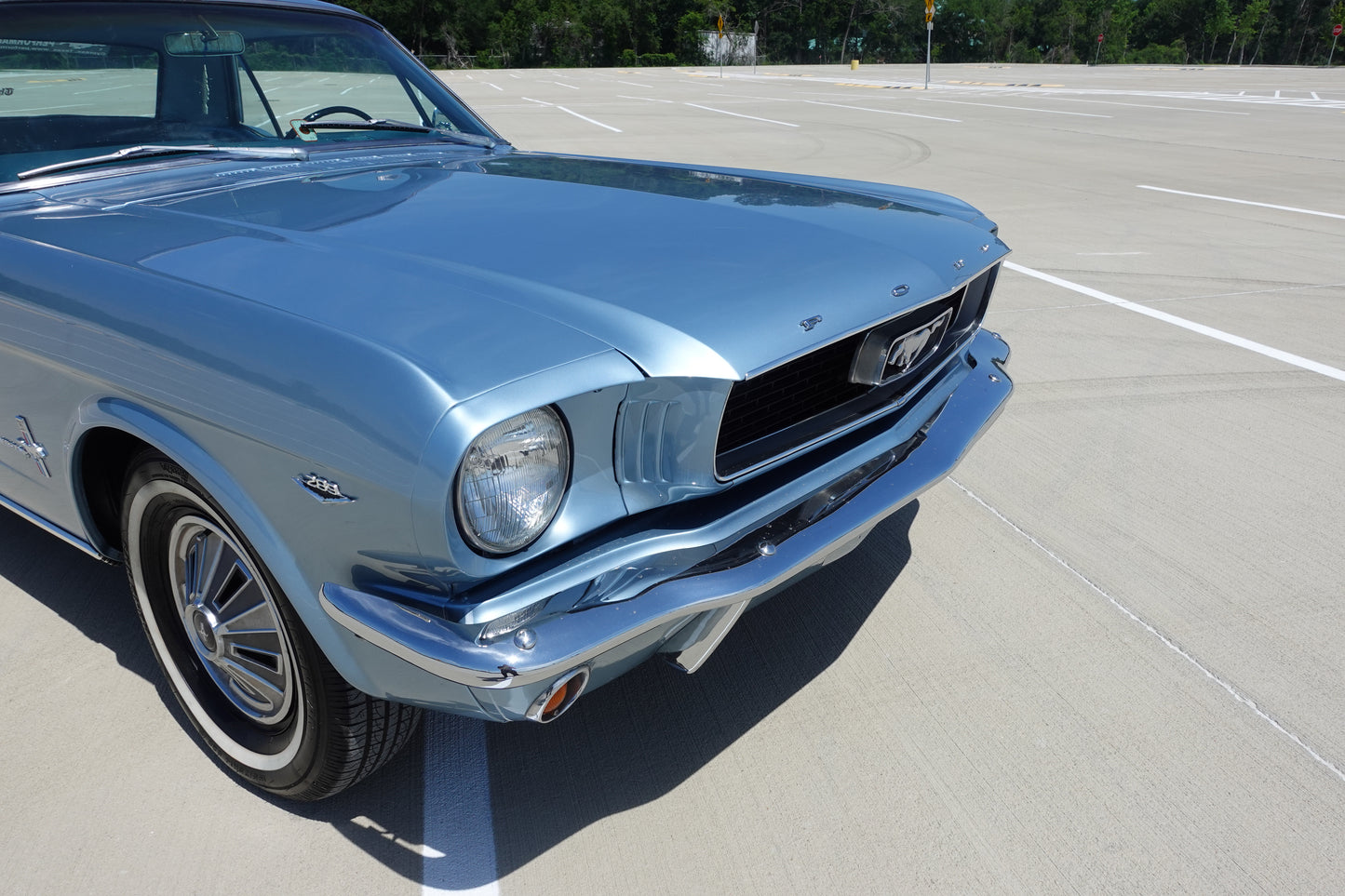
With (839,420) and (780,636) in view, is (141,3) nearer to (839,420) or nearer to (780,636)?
(839,420)

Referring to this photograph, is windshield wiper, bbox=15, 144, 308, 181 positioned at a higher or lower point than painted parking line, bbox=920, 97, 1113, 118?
higher

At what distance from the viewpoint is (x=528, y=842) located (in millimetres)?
1917

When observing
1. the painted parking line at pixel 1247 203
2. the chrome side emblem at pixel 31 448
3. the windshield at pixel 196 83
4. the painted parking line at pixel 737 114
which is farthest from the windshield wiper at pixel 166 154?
the painted parking line at pixel 737 114

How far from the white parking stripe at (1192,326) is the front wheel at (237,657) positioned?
14.1 feet

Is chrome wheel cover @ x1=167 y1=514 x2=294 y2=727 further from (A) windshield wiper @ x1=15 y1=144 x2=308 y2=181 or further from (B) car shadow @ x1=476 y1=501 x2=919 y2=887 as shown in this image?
(A) windshield wiper @ x1=15 y1=144 x2=308 y2=181

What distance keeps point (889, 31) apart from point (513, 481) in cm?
6980

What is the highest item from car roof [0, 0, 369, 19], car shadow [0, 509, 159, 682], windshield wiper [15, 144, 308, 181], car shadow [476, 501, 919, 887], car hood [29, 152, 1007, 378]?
car roof [0, 0, 369, 19]

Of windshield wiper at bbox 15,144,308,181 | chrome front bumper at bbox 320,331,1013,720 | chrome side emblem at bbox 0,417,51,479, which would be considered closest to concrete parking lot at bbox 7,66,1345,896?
chrome front bumper at bbox 320,331,1013,720

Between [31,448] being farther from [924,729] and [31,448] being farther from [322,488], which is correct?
[924,729]

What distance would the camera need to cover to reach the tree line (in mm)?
54750

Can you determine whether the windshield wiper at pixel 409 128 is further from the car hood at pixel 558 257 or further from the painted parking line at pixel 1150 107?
the painted parking line at pixel 1150 107

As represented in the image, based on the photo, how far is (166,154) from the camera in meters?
2.67

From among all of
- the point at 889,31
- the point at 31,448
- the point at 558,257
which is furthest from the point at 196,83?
the point at 889,31

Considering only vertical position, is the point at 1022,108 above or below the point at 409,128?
below
